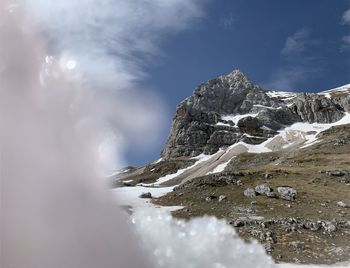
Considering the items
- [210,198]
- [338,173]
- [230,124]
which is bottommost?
[210,198]

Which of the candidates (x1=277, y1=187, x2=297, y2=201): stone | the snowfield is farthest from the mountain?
the snowfield

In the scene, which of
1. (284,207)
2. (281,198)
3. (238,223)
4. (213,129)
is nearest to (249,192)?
(281,198)

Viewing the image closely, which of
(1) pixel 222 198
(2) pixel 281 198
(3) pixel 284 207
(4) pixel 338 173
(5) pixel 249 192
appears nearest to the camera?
(3) pixel 284 207

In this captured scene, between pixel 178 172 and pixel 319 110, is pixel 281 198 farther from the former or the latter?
pixel 319 110

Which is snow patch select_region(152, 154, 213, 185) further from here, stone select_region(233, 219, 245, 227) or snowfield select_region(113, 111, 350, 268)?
snowfield select_region(113, 111, 350, 268)

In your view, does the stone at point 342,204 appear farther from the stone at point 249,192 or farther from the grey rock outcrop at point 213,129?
the grey rock outcrop at point 213,129

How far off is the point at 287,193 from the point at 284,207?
17.0 ft

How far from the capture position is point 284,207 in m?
46.3

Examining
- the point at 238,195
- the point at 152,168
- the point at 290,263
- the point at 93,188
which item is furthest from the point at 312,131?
the point at 93,188

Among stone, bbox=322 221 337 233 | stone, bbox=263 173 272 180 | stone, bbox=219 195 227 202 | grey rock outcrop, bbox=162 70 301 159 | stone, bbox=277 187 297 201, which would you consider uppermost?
grey rock outcrop, bbox=162 70 301 159

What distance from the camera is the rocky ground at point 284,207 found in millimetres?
32188

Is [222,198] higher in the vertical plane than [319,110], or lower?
lower

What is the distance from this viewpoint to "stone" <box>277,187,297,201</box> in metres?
50.1

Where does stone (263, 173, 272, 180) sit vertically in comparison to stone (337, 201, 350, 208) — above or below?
above
